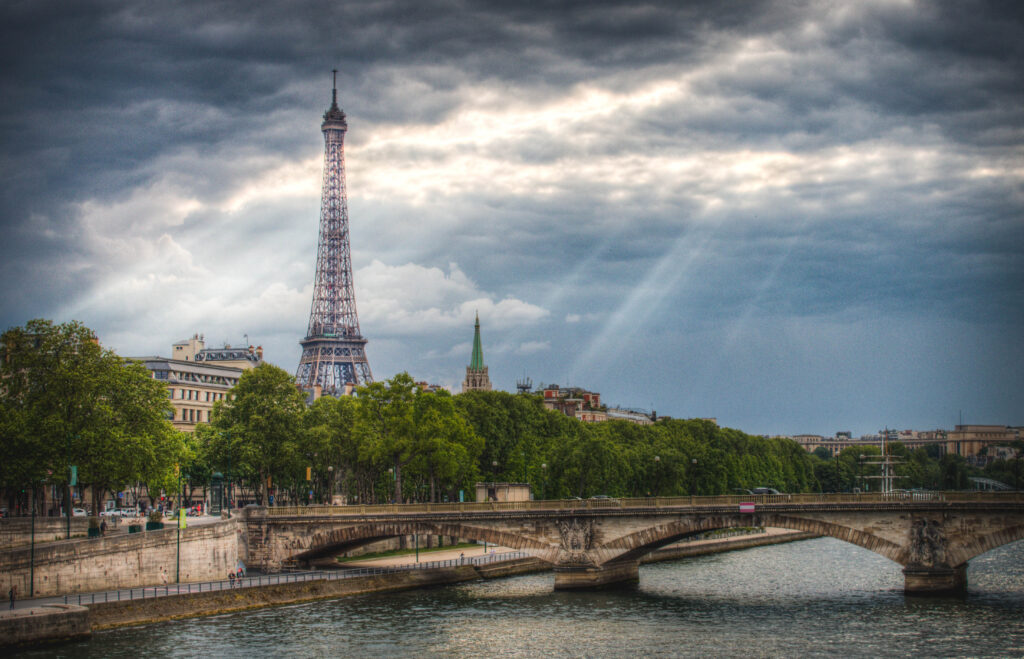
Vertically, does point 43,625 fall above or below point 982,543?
below

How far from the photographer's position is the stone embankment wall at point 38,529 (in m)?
70.2

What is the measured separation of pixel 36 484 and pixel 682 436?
114008mm

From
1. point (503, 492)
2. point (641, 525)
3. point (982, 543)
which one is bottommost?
point (982, 543)

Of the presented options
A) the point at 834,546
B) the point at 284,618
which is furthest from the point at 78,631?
the point at 834,546

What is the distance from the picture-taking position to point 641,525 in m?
78.5

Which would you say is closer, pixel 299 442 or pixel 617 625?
pixel 617 625

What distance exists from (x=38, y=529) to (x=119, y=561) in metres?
7.07

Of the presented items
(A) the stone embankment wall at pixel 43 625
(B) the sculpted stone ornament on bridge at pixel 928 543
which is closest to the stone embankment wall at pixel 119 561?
(A) the stone embankment wall at pixel 43 625

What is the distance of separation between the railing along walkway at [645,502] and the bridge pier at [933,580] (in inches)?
172

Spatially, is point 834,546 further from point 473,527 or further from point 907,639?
point 907,639

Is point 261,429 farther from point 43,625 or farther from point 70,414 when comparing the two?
point 43,625

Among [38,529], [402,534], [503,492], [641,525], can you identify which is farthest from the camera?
[503,492]

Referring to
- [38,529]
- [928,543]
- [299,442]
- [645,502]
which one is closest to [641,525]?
[645,502]

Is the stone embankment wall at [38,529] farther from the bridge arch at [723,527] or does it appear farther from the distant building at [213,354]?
the distant building at [213,354]
